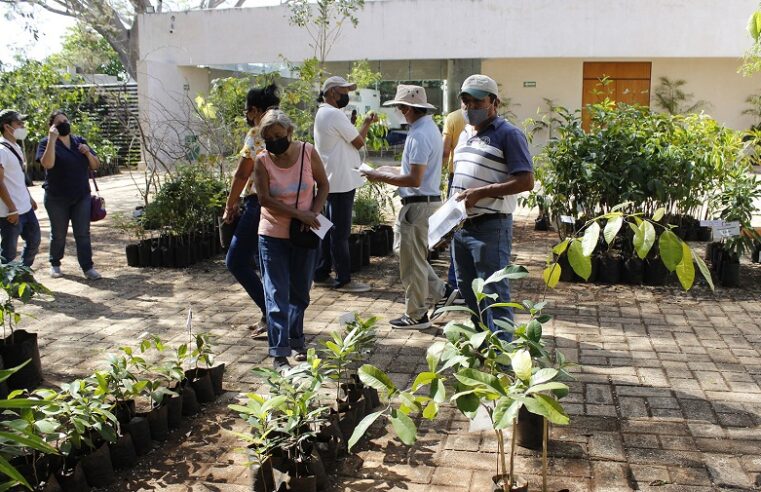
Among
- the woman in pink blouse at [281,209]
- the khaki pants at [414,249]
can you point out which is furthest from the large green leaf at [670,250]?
the khaki pants at [414,249]

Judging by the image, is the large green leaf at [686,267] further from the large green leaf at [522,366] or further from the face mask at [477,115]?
the face mask at [477,115]

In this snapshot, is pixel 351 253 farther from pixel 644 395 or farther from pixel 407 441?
pixel 407 441

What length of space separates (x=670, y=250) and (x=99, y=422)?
2.41 m

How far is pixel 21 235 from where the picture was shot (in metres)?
7.24

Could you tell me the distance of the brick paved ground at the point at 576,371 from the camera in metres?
3.44

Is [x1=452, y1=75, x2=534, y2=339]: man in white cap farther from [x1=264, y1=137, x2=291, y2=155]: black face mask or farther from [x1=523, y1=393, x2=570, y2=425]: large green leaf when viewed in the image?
[x1=523, y1=393, x2=570, y2=425]: large green leaf

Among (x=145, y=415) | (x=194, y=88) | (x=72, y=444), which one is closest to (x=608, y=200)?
(x=145, y=415)

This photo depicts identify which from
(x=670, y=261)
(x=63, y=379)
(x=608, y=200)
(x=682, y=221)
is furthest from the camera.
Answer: (x=682, y=221)

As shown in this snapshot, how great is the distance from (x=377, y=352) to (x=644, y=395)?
1.76 meters

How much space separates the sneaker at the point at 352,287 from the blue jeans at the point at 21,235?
2.95 meters

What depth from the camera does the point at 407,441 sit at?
2.23m

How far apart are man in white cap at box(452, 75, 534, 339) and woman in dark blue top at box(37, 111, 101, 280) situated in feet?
14.8

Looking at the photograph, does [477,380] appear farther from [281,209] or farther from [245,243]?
[245,243]

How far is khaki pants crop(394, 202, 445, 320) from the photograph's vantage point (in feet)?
18.1
